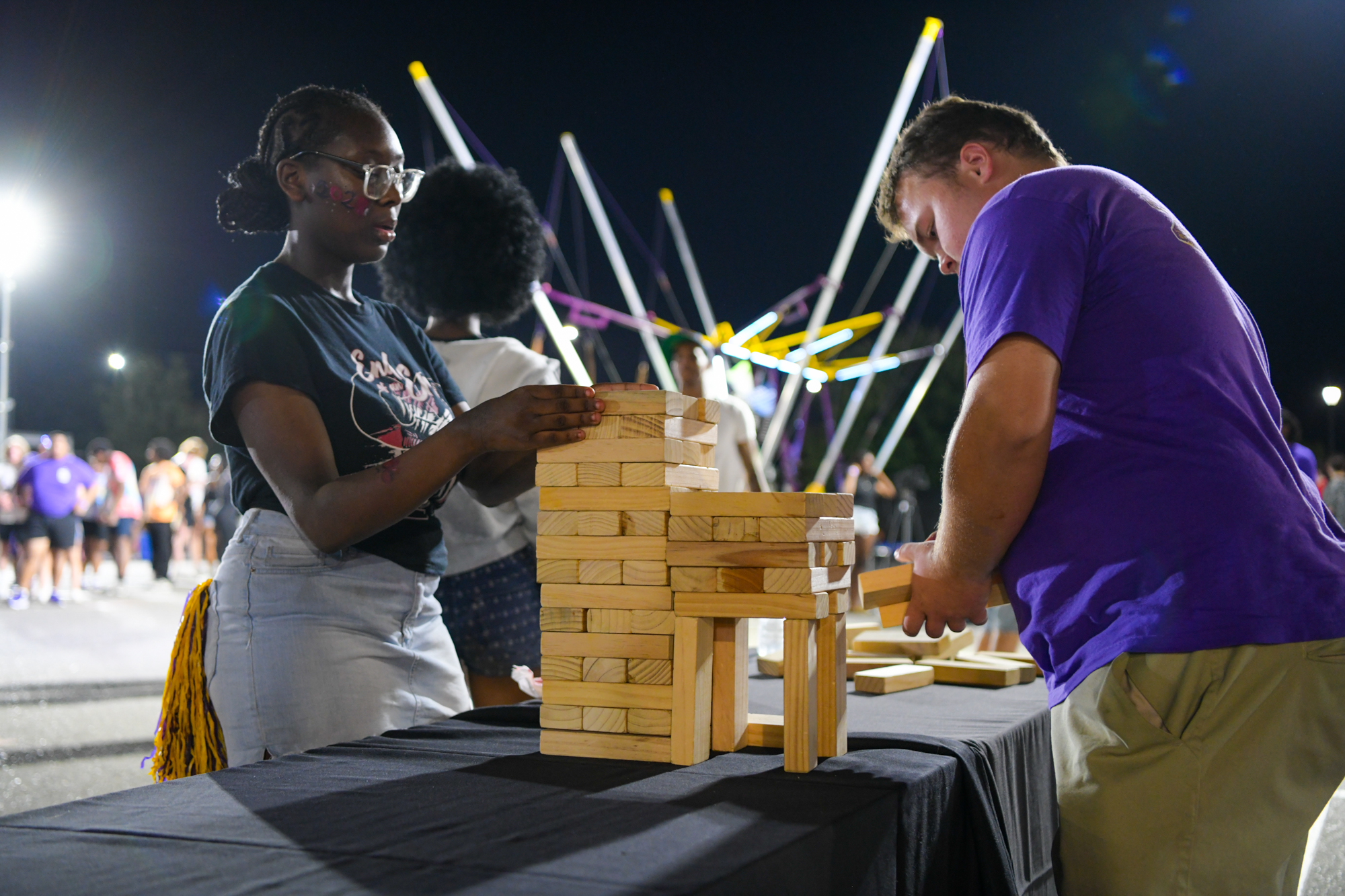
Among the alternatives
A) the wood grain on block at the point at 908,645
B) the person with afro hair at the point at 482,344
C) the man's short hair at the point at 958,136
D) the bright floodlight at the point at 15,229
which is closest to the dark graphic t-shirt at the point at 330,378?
the person with afro hair at the point at 482,344

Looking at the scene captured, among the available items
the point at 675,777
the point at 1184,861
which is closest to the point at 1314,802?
the point at 1184,861

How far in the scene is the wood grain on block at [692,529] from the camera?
1441 mm

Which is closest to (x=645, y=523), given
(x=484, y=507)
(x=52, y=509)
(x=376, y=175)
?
(x=376, y=175)

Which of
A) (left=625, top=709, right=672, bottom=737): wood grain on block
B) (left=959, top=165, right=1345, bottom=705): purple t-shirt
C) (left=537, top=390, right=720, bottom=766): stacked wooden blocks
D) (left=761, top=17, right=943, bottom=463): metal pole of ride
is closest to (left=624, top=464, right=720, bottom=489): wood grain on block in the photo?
(left=537, top=390, right=720, bottom=766): stacked wooden blocks

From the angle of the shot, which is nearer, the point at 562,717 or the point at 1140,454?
the point at 1140,454

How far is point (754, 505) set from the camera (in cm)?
143

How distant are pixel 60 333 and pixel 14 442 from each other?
28.6 metres

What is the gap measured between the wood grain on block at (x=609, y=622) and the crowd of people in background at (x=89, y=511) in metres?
10.7

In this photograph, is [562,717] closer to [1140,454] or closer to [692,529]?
[692,529]

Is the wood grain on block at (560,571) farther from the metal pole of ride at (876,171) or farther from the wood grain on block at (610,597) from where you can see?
the metal pole of ride at (876,171)

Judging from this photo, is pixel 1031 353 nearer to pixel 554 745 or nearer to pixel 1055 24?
pixel 554 745

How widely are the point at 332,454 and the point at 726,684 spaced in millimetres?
777

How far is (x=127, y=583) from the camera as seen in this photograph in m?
13.5

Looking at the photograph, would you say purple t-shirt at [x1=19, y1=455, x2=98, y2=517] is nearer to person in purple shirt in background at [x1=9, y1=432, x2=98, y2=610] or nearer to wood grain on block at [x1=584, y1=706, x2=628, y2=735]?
person in purple shirt in background at [x1=9, y1=432, x2=98, y2=610]
